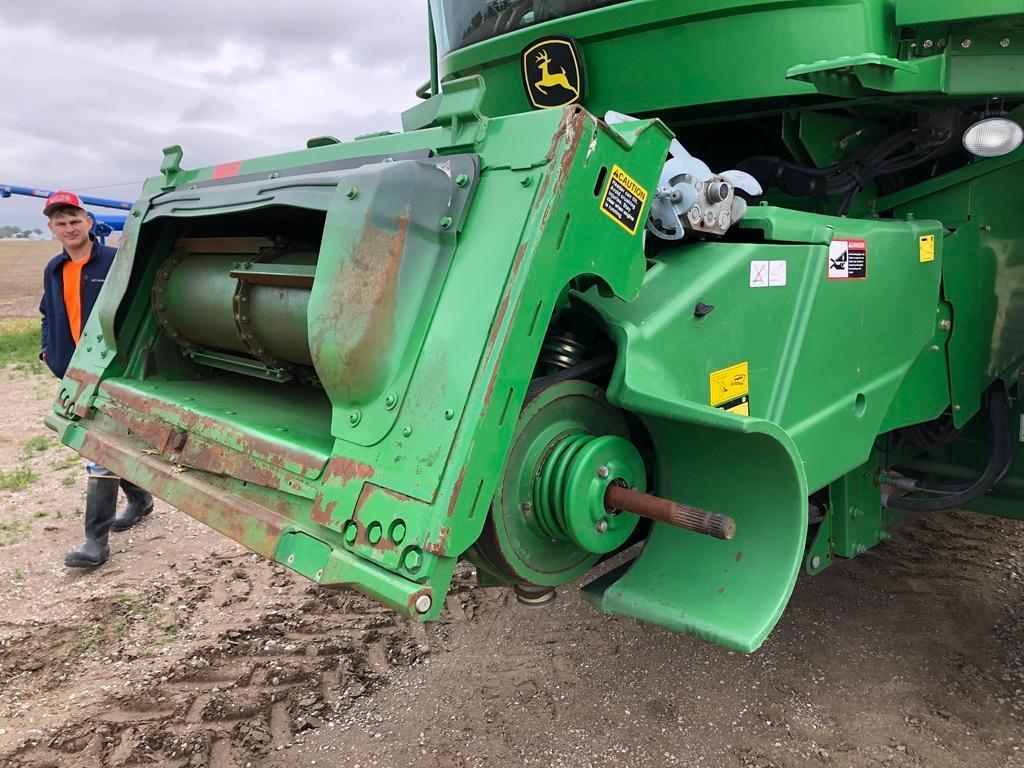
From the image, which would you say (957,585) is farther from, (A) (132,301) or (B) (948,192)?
(A) (132,301)

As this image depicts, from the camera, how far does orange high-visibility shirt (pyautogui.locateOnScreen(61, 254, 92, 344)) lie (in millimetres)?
3805

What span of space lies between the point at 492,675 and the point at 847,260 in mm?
1738

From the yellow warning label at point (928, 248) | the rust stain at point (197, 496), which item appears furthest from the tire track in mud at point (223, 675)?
the yellow warning label at point (928, 248)

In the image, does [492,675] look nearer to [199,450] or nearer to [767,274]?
[199,450]

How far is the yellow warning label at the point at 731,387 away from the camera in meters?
1.85

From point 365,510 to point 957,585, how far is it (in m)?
2.79

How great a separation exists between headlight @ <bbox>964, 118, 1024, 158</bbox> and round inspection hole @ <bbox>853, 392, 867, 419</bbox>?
2.52 ft

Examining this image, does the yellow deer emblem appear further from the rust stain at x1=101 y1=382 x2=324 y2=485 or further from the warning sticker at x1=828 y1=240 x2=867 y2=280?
the rust stain at x1=101 y1=382 x2=324 y2=485

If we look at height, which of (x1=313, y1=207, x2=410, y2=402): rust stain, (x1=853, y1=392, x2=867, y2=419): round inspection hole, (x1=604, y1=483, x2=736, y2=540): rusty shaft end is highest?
(x1=853, y1=392, x2=867, y2=419): round inspection hole

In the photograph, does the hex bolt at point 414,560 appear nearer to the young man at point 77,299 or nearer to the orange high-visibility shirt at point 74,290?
the young man at point 77,299

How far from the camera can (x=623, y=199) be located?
1.78 m

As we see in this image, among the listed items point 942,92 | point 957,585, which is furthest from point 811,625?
point 942,92

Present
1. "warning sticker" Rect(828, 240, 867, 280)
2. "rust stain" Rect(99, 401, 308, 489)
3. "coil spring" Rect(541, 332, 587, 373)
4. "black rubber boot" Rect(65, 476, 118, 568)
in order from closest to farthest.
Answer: "coil spring" Rect(541, 332, 587, 373)
"rust stain" Rect(99, 401, 308, 489)
"warning sticker" Rect(828, 240, 867, 280)
"black rubber boot" Rect(65, 476, 118, 568)

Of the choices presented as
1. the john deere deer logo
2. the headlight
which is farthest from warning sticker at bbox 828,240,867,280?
the john deere deer logo
